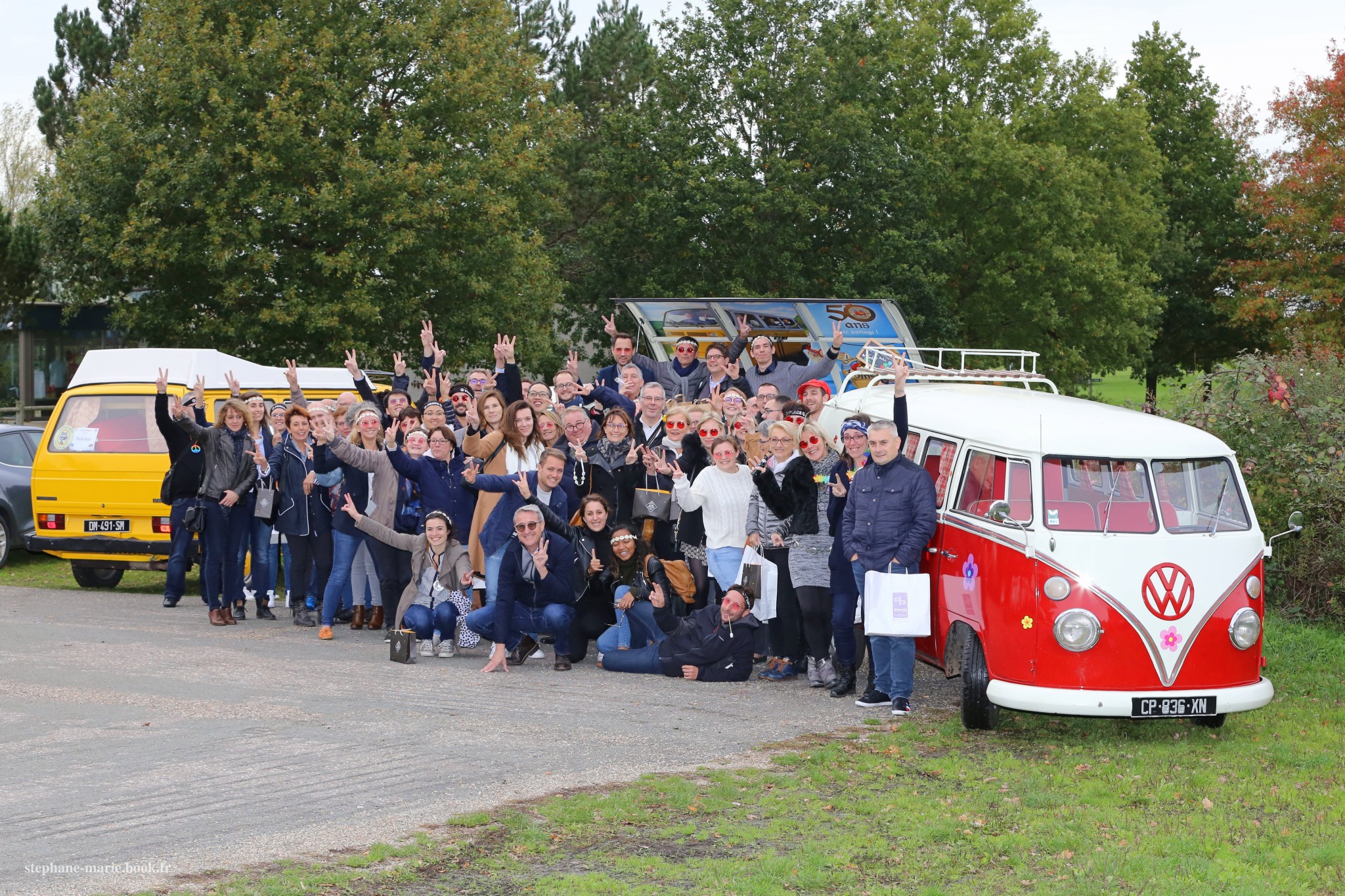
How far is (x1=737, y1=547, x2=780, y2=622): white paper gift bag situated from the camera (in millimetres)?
10867

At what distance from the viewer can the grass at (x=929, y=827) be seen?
629cm

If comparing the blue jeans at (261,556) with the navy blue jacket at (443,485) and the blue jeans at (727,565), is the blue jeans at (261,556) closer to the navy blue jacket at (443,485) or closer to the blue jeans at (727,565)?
the navy blue jacket at (443,485)

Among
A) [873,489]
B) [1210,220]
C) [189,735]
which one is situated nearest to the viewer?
[189,735]

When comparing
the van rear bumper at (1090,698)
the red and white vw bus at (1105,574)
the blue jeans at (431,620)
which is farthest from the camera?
the blue jeans at (431,620)

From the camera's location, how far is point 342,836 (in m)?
6.84

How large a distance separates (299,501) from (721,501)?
426 centimetres

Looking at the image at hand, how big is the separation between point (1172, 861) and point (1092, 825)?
1.97 ft

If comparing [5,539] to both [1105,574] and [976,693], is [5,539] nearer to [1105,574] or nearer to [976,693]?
[976,693]

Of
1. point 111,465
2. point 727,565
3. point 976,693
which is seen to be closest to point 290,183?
point 111,465

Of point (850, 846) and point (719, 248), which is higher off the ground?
point (719, 248)

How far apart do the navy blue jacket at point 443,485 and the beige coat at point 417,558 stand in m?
0.27

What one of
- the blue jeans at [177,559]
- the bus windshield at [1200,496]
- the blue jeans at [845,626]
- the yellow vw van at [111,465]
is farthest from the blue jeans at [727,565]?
the yellow vw van at [111,465]

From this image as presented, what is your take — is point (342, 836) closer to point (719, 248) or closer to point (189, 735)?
point (189, 735)

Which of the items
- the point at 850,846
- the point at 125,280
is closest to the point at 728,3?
the point at 125,280
